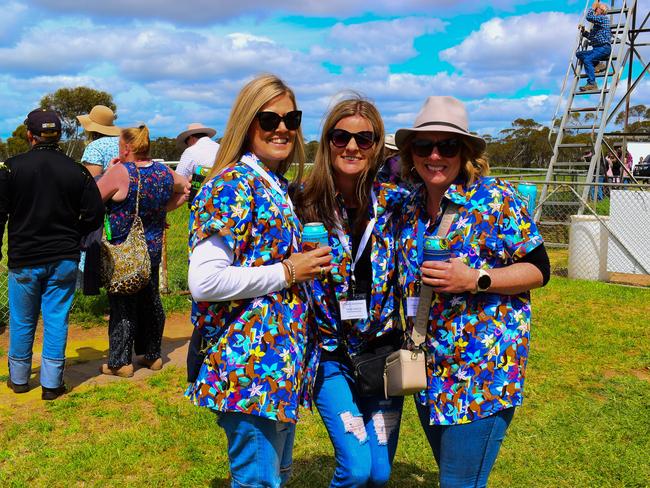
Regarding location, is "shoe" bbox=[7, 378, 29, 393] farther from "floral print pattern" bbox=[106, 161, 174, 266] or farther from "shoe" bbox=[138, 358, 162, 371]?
"floral print pattern" bbox=[106, 161, 174, 266]

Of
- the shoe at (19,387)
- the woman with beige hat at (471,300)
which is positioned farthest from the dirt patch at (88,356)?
the woman with beige hat at (471,300)

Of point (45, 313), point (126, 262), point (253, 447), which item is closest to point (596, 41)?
point (126, 262)

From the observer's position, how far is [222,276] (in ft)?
6.86

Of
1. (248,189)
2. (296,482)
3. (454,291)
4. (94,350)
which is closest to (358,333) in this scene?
(454,291)

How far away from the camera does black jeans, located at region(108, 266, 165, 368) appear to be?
5.43 metres

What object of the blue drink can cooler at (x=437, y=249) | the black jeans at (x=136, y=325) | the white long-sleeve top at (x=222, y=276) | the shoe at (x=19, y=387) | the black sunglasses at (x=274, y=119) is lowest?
the shoe at (x=19, y=387)

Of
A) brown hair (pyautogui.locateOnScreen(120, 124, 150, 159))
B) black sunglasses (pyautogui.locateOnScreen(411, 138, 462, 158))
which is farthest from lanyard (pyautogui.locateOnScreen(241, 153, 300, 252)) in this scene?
brown hair (pyautogui.locateOnScreen(120, 124, 150, 159))

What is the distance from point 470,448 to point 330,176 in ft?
3.88

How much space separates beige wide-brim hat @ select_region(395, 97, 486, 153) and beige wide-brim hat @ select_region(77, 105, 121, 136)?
462cm

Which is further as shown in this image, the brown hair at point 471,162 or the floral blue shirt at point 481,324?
the brown hair at point 471,162

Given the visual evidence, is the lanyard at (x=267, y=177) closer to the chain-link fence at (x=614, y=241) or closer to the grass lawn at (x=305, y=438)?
the grass lawn at (x=305, y=438)

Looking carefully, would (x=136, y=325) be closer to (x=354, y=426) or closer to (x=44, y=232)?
(x=44, y=232)

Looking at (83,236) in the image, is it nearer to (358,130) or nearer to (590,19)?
(358,130)

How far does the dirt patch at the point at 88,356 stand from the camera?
5.23 meters
